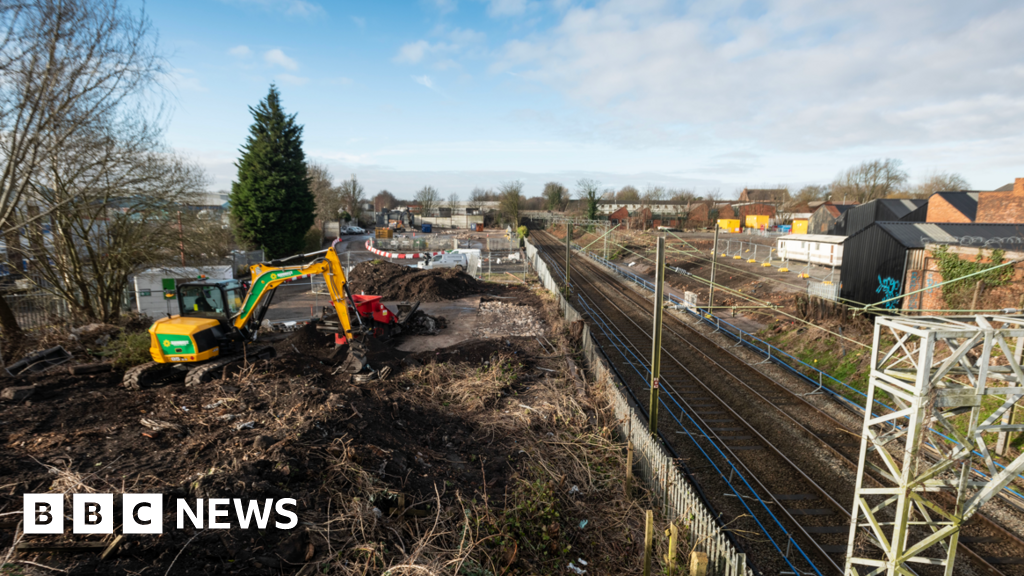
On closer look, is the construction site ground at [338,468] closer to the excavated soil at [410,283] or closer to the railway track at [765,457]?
the railway track at [765,457]

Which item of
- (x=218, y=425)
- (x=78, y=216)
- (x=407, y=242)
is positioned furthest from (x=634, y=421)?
(x=407, y=242)

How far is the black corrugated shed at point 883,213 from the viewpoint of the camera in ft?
119

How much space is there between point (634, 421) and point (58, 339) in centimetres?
1605

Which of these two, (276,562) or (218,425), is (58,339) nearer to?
(218,425)

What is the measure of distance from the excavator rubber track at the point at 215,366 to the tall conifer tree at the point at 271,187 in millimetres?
26371

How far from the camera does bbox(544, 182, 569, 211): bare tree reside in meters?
96.1

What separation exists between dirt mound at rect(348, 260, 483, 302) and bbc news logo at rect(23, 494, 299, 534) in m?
20.7

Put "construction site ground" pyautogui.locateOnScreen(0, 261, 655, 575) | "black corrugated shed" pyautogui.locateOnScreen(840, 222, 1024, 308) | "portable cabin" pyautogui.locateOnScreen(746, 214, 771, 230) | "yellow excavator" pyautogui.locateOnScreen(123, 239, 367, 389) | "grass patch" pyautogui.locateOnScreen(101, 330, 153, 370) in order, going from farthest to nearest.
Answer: "portable cabin" pyautogui.locateOnScreen(746, 214, 771, 230)
"black corrugated shed" pyautogui.locateOnScreen(840, 222, 1024, 308)
"grass patch" pyautogui.locateOnScreen(101, 330, 153, 370)
"yellow excavator" pyautogui.locateOnScreen(123, 239, 367, 389)
"construction site ground" pyautogui.locateOnScreen(0, 261, 655, 575)

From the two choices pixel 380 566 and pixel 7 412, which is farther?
pixel 7 412

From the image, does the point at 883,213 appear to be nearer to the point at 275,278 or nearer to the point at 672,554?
the point at 672,554

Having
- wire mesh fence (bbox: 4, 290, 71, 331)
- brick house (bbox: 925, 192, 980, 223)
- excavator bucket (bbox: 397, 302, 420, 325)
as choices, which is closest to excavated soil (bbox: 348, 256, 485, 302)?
excavator bucket (bbox: 397, 302, 420, 325)

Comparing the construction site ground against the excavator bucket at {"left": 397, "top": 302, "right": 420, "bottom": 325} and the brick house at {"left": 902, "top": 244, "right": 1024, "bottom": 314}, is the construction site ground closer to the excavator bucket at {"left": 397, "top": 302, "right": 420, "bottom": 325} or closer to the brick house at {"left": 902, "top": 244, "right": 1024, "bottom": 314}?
the excavator bucket at {"left": 397, "top": 302, "right": 420, "bottom": 325}

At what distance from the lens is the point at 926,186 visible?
61.7 meters

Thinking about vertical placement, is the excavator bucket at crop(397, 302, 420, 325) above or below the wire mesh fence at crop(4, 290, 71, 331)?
below
